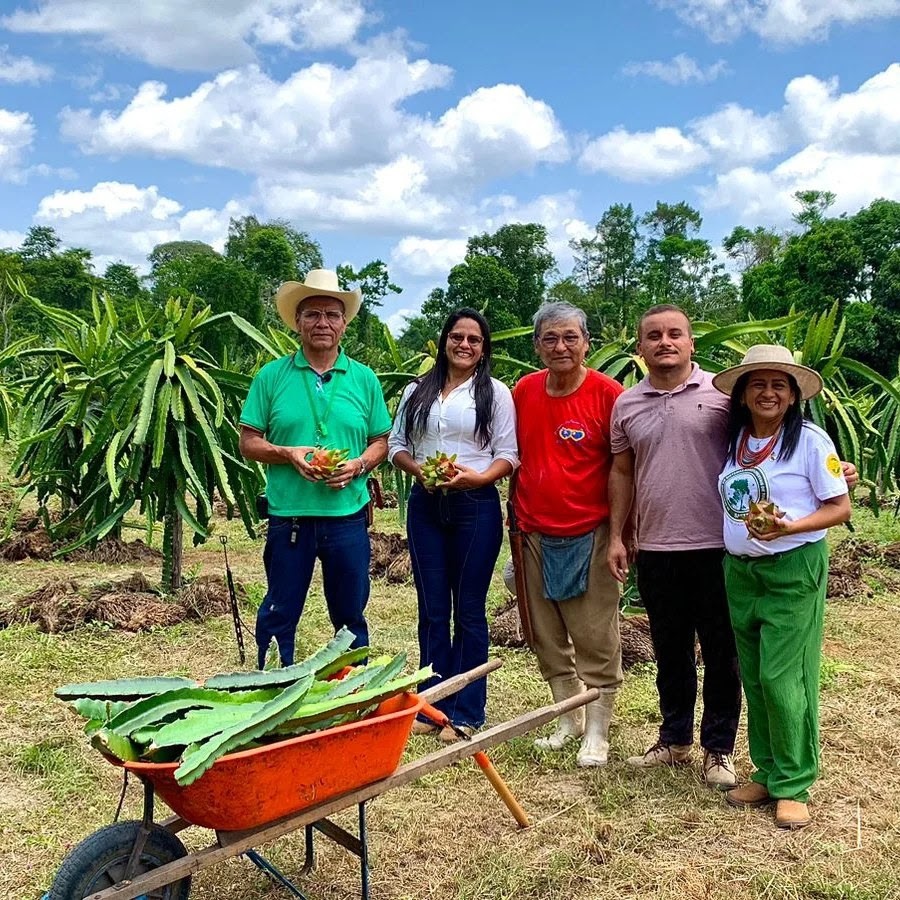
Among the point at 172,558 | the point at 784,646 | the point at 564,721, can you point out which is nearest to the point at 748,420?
the point at 784,646

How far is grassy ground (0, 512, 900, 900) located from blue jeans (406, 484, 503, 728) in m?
0.38

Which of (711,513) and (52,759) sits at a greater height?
(711,513)

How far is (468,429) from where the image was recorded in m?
3.99

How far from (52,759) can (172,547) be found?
9.49ft

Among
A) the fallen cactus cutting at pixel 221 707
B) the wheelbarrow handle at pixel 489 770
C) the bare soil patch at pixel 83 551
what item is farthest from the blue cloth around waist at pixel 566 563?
the bare soil patch at pixel 83 551

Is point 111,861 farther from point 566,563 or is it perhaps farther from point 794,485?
point 794,485

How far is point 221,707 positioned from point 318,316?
1974 mm

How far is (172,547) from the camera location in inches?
269

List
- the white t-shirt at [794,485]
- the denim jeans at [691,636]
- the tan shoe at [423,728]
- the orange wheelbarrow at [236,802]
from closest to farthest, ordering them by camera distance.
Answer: the orange wheelbarrow at [236,802] → the white t-shirt at [794,485] → the denim jeans at [691,636] → the tan shoe at [423,728]

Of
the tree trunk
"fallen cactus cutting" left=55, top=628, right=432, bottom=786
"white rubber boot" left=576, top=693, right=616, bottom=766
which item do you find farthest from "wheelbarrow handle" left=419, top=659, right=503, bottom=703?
the tree trunk

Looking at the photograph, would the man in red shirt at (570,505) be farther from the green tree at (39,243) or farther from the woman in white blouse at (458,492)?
the green tree at (39,243)

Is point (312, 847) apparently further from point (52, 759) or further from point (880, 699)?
point (880, 699)

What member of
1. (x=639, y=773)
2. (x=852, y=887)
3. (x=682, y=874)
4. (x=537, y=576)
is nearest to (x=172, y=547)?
(x=537, y=576)

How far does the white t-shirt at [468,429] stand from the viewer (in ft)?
13.1
